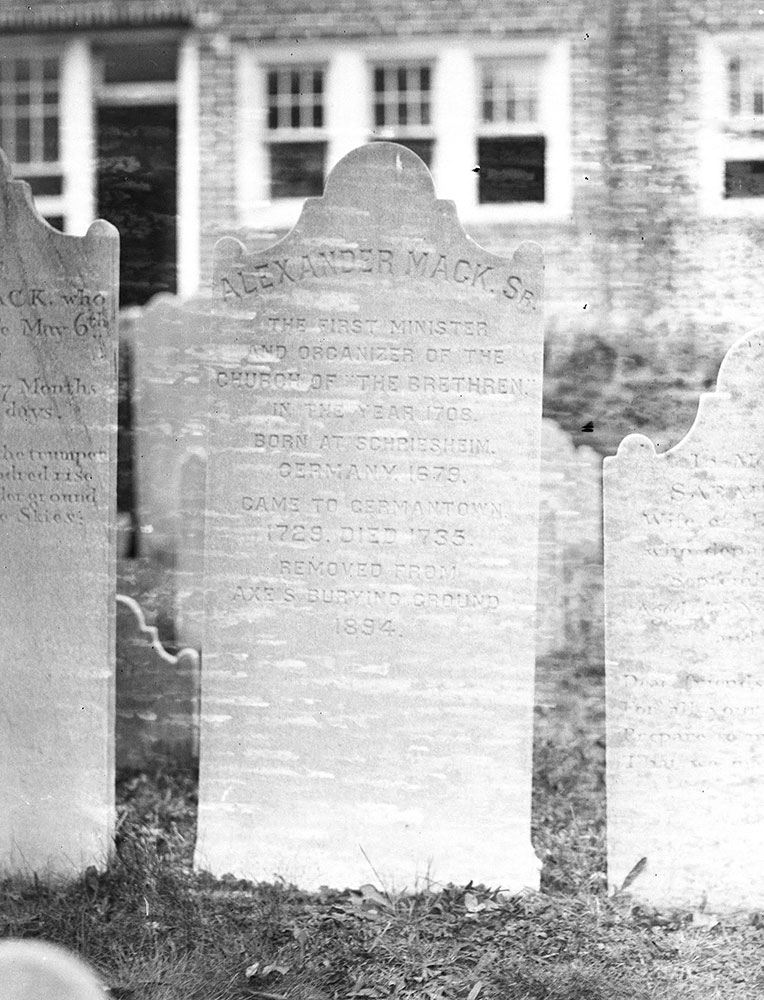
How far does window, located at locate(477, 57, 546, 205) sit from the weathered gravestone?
92 centimetres

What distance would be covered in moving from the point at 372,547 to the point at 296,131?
2064 millimetres

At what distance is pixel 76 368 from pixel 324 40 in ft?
6.50

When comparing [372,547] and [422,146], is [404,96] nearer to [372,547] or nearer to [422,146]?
[422,146]

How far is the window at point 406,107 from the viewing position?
186 inches

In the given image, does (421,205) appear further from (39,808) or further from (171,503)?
(39,808)

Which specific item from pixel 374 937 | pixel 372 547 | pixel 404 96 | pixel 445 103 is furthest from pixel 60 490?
pixel 445 103

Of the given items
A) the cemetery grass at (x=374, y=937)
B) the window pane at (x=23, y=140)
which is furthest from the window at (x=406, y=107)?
the cemetery grass at (x=374, y=937)

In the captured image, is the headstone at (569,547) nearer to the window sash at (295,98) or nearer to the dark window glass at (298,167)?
the dark window glass at (298,167)

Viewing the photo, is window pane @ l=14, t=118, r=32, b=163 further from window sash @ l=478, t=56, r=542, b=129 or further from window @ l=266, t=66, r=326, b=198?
window sash @ l=478, t=56, r=542, b=129

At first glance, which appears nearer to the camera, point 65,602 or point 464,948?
point 464,948

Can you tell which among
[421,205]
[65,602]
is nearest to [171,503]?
[65,602]

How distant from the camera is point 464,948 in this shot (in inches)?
143

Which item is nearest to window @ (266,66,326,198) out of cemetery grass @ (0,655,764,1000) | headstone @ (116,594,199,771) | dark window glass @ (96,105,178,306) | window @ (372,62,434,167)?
window @ (372,62,434,167)

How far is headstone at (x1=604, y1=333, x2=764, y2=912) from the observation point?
3.92 meters
